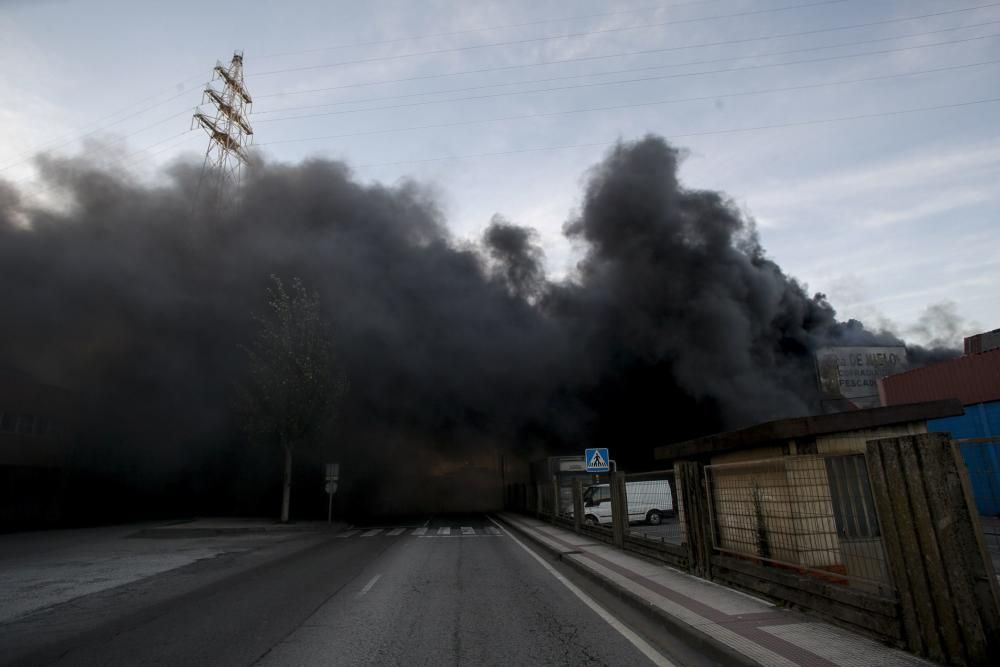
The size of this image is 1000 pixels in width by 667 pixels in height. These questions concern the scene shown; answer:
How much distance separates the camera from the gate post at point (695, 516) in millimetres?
7805

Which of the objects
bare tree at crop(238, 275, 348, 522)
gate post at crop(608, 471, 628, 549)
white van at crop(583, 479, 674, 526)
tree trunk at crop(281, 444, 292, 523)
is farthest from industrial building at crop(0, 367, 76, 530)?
gate post at crop(608, 471, 628, 549)

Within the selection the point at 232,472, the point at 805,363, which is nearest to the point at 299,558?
the point at 232,472

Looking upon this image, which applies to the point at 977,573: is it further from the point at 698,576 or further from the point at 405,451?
the point at 405,451

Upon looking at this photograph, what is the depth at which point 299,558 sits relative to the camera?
41.0 feet

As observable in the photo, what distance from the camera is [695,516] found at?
8.10 meters

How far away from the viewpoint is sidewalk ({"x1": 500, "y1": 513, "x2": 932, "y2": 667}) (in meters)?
4.20

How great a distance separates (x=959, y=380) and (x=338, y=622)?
23.3 meters

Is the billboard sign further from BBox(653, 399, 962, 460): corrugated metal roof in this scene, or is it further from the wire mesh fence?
BBox(653, 399, 962, 460): corrugated metal roof

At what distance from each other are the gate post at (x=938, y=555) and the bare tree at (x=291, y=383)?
22310 millimetres

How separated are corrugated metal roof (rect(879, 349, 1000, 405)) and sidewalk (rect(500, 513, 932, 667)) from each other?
1688cm

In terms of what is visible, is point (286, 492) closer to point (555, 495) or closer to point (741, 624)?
point (555, 495)

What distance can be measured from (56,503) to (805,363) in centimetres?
4989

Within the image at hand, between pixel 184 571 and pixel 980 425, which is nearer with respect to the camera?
pixel 184 571

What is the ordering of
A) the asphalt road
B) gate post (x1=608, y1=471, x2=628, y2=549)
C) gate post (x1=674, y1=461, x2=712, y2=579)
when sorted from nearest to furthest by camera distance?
the asphalt road
gate post (x1=674, y1=461, x2=712, y2=579)
gate post (x1=608, y1=471, x2=628, y2=549)
